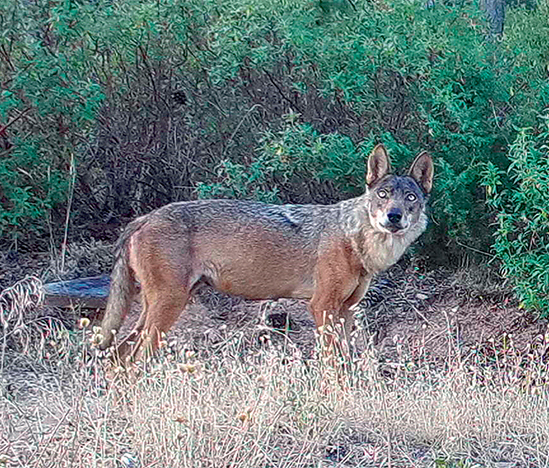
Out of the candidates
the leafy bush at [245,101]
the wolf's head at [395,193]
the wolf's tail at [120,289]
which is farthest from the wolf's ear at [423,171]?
the wolf's tail at [120,289]

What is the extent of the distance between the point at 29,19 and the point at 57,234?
2245 mm

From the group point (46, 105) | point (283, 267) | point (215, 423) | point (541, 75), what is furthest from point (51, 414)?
point (541, 75)

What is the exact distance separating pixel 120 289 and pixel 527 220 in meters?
3.40

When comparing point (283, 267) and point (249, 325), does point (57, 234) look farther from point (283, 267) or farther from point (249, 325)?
point (283, 267)

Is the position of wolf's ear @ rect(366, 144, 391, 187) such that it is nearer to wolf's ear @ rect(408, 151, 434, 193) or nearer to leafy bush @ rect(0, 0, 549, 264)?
wolf's ear @ rect(408, 151, 434, 193)

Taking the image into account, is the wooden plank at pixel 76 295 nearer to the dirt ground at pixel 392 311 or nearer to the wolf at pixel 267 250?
the dirt ground at pixel 392 311

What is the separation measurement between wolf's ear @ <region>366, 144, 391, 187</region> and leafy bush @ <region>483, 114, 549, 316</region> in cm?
103

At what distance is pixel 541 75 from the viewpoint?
31.9 ft

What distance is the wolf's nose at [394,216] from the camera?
22.9ft

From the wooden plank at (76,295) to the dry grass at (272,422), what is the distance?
2.65 metres

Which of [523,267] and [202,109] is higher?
[202,109]

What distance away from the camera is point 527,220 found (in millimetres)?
7922

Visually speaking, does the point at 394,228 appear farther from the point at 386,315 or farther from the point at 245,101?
the point at 245,101

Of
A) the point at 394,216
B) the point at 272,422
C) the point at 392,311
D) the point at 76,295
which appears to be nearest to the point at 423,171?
the point at 394,216
